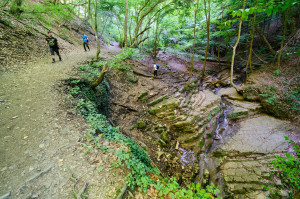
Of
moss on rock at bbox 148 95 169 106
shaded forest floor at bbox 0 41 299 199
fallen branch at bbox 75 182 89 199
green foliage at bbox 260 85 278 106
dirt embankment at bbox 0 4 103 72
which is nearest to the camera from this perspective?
fallen branch at bbox 75 182 89 199

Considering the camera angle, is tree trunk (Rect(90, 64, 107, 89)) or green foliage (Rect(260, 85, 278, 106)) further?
green foliage (Rect(260, 85, 278, 106))

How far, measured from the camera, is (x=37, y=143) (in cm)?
332

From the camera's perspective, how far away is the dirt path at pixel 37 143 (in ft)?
8.16

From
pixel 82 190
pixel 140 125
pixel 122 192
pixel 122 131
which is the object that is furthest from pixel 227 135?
pixel 82 190

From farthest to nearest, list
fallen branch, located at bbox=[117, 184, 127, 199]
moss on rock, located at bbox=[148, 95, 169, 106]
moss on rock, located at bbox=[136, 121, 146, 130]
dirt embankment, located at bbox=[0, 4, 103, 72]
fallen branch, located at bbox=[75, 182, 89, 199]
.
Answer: moss on rock, located at bbox=[148, 95, 169, 106]
moss on rock, located at bbox=[136, 121, 146, 130]
dirt embankment, located at bbox=[0, 4, 103, 72]
fallen branch, located at bbox=[117, 184, 127, 199]
fallen branch, located at bbox=[75, 182, 89, 199]

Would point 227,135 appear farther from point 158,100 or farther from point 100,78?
point 100,78

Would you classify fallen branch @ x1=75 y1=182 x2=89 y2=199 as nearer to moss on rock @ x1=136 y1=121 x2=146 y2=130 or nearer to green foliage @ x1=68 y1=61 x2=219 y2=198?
green foliage @ x1=68 y1=61 x2=219 y2=198

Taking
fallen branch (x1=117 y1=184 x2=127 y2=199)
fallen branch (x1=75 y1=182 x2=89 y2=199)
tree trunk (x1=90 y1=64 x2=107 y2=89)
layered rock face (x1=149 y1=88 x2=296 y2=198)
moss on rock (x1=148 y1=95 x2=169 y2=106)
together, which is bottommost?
layered rock face (x1=149 y1=88 x2=296 y2=198)

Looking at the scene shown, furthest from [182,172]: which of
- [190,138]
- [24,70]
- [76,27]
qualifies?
[76,27]

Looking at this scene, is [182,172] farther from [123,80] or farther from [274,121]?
[123,80]

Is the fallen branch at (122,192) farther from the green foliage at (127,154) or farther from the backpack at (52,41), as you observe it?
the backpack at (52,41)

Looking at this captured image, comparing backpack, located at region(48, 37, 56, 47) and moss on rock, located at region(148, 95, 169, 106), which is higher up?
backpack, located at region(48, 37, 56, 47)

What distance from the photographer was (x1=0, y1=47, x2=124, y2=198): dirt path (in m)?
2.49

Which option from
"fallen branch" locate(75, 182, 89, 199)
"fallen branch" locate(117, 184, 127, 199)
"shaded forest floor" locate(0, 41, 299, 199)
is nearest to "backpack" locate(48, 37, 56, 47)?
"shaded forest floor" locate(0, 41, 299, 199)
